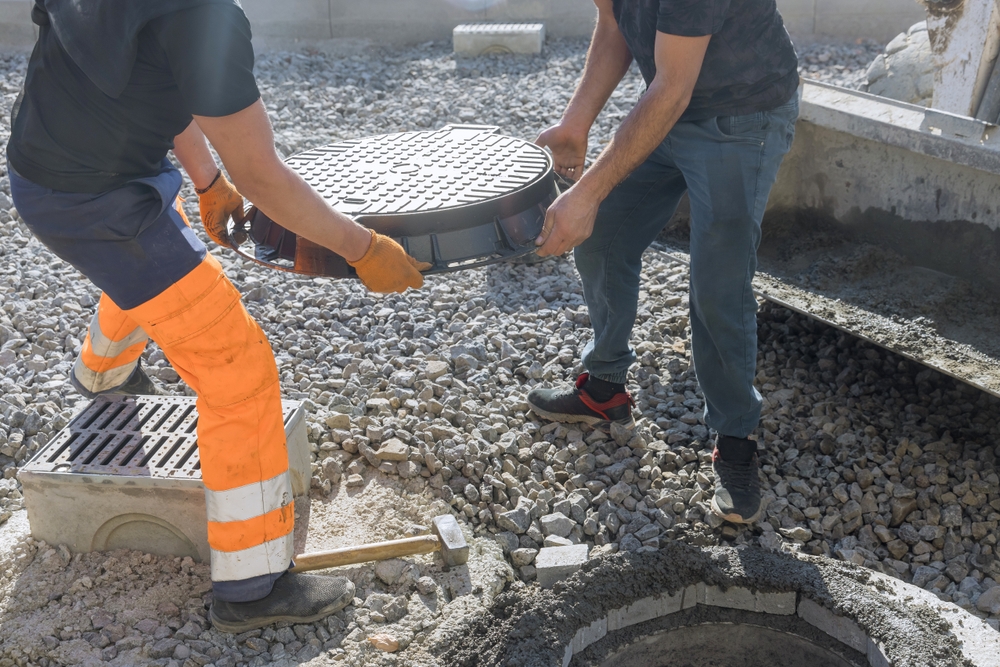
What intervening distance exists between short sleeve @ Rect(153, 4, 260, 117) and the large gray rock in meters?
4.67

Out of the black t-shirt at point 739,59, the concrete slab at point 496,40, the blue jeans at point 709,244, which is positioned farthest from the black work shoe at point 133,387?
the concrete slab at point 496,40

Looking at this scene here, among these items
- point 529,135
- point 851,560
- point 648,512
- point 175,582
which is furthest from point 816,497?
point 529,135

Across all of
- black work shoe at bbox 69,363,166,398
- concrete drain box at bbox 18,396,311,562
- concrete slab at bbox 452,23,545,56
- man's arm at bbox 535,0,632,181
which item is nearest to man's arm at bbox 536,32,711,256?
man's arm at bbox 535,0,632,181

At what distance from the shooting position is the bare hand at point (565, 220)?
242 cm

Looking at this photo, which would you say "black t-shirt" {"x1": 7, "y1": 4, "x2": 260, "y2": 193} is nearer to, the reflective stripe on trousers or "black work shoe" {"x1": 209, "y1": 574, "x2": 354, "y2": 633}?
the reflective stripe on trousers

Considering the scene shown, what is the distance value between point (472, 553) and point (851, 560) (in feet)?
3.90

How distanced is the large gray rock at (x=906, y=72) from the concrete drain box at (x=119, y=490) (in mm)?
4661

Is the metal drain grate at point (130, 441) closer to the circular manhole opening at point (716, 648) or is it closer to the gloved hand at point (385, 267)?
the gloved hand at point (385, 267)

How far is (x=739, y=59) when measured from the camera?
246 cm

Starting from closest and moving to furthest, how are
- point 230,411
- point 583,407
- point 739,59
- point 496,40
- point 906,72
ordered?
point 230,411
point 739,59
point 583,407
point 906,72
point 496,40

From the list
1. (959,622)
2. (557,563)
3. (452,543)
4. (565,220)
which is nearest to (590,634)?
(557,563)

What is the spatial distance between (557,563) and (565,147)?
138cm

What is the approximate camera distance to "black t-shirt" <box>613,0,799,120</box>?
244cm

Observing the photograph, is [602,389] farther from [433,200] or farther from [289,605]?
[289,605]
